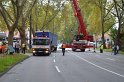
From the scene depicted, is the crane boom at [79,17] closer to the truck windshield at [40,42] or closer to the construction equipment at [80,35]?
the construction equipment at [80,35]

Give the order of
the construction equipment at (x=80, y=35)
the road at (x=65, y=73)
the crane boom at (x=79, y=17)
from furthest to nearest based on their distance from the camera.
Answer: the construction equipment at (x=80, y=35), the crane boom at (x=79, y=17), the road at (x=65, y=73)

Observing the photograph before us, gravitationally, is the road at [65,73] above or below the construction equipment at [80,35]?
below

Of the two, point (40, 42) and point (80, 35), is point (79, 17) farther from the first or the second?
point (40, 42)

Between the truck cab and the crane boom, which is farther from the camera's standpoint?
the crane boom

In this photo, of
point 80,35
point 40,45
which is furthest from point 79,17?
point 40,45

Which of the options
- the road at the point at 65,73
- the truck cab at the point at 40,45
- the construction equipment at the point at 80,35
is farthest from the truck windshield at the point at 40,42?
the road at the point at 65,73

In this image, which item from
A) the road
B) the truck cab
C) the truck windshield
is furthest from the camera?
the truck windshield

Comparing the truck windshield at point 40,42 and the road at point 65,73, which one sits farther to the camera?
the truck windshield at point 40,42

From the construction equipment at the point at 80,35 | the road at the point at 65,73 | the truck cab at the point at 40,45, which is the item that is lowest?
the road at the point at 65,73

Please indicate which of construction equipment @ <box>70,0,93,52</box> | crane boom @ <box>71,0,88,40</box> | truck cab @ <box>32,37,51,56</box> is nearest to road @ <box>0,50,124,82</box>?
truck cab @ <box>32,37,51,56</box>

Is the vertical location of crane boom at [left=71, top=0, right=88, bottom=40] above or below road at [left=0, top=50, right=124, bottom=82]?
above

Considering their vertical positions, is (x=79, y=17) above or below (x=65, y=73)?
above

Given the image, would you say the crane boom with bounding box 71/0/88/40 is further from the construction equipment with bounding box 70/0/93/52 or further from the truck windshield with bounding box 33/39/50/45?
the truck windshield with bounding box 33/39/50/45

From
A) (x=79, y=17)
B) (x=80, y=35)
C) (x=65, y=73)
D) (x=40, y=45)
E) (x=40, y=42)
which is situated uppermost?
(x=79, y=17)
